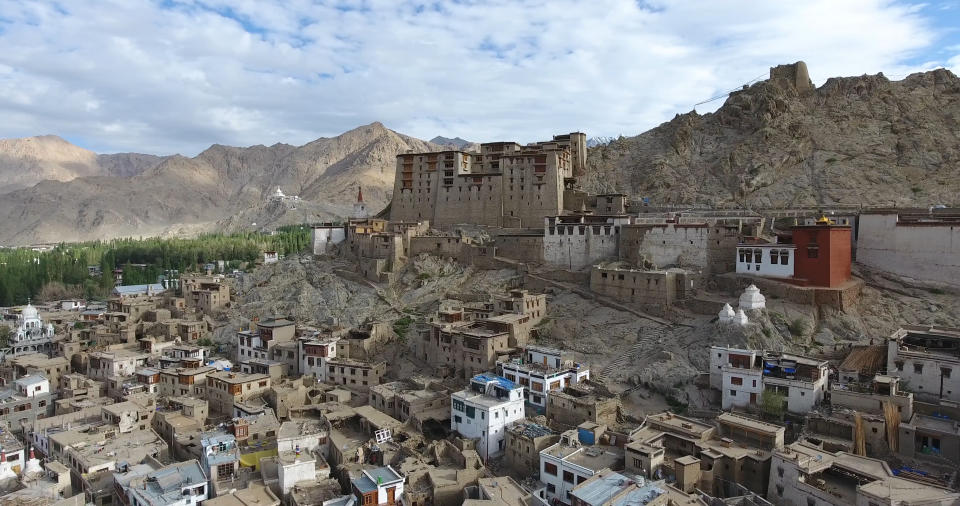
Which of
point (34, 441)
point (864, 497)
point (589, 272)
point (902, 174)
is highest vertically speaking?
point (902, 174)

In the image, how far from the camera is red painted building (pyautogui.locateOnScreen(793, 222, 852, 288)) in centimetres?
3462

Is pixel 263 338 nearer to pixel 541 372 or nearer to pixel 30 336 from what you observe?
pixel 541 372

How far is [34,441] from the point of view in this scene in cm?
3200

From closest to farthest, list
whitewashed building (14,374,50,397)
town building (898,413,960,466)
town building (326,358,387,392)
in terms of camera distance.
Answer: town building (898,413,960,466) < town building (326,358,387,392) < whitewashed building (14,374,50,397)

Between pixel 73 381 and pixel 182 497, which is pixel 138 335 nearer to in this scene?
pixel 73 381

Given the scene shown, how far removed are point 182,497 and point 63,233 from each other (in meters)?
191

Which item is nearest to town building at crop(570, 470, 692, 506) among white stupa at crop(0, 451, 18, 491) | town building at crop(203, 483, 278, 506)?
town building at crop(203, 483, 278, 506)

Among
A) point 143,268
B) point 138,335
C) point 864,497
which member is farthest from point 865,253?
point 143,268

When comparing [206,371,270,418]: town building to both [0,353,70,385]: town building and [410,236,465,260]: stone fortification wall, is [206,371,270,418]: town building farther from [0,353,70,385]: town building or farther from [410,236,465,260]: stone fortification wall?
[410,236,465,260]: stone fortification wall

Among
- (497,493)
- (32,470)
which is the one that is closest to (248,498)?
(497,493)

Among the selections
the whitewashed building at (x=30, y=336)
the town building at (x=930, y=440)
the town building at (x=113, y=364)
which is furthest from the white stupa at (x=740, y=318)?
the whitewashed building at (x=30, y=336)

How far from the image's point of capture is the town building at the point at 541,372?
3058 cm

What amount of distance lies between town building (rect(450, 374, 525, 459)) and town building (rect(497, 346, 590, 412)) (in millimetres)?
1025

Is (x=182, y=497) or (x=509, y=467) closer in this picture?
(x=182, y=497)
